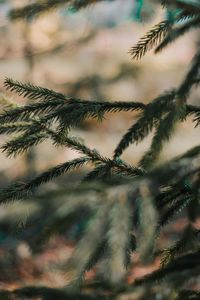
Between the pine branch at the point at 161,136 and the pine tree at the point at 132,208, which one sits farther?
the pine branch at the point at 161,136

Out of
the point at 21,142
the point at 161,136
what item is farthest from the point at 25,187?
the point at 161,136

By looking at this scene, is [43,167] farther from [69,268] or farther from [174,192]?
[69,268]

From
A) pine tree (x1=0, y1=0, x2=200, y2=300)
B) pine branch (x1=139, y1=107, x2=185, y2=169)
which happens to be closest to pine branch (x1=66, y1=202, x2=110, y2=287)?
pine tree (x1=0, y1=0, x2=200, y2=300)

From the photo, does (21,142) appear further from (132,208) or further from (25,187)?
(132,208)

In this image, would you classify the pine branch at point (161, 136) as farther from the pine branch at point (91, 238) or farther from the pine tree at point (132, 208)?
the pine branch at point (91, 238)

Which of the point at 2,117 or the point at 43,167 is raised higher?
the point at 43,167

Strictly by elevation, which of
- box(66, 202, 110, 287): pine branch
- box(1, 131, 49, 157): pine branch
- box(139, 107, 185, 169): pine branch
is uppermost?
box(1, 131, 49, 157): pine branch

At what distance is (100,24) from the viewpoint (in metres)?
7.36

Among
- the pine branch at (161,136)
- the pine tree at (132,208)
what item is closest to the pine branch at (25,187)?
the pine tree at (132,208)

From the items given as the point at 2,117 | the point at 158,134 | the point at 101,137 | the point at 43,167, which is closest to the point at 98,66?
the point at 101,137

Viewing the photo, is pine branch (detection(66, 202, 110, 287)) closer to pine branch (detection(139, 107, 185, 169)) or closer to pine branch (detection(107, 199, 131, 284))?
pine branch (detection(107, 199, 131, 284))

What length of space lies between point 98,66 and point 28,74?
39.8 inches

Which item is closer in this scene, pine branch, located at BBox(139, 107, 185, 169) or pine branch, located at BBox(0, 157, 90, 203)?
pine branch, located at BBox(139, 107, 185, 169)

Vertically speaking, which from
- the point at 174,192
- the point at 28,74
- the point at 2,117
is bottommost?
the point at 174,192
